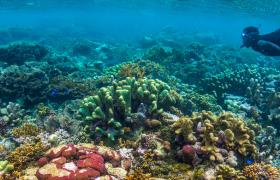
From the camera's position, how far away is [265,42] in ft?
33.6

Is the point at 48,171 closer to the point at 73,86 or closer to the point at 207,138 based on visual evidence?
the point at 207,138

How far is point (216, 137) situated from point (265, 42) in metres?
5.25

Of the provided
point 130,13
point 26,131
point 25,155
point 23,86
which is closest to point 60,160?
point 25,155

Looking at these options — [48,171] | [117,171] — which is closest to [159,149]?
[117,171]

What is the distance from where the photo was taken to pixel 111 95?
7996 mm

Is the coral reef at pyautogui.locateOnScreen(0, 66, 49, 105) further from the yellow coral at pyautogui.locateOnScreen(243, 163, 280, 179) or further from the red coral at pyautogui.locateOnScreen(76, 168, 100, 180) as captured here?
the yellow coral at pyautogui.locateOnScreen(243, 163, 280, 179)

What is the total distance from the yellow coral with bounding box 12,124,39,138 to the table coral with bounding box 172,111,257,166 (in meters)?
3.37

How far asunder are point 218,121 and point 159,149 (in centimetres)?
154

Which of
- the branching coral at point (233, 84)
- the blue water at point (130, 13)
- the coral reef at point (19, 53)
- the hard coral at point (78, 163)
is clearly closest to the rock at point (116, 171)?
the hard coral at point (78, 163)

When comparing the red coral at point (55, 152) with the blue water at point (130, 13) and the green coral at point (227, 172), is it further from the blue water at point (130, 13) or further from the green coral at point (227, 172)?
the blue water at point (130, 13)

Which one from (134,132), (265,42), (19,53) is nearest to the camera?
(134,132)

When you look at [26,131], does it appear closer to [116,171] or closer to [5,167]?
[5,167]

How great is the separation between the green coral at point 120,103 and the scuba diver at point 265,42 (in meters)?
3.95

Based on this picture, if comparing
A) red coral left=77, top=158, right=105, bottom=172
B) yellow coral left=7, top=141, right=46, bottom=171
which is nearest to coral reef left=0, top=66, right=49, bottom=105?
yellow coral left=7, top=141, right=46, bottom=171
